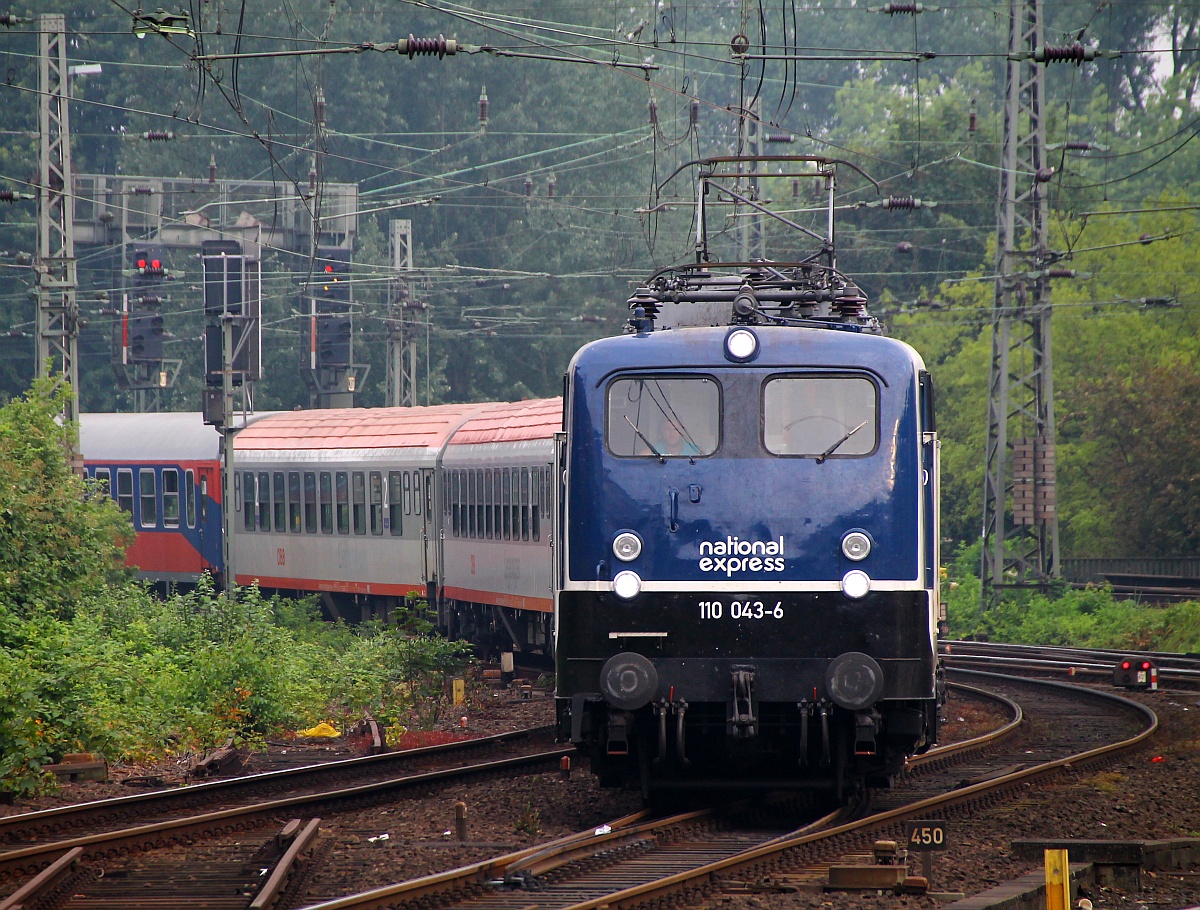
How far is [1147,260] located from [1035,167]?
512 inches

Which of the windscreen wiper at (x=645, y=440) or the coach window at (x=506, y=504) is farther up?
the windscreen wiper at (x=645, y=440)

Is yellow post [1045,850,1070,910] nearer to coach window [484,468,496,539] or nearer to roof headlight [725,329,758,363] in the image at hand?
roof headlight [725,329,758,363]

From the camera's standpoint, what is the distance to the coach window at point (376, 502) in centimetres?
2644

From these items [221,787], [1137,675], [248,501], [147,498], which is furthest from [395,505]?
[221,787]

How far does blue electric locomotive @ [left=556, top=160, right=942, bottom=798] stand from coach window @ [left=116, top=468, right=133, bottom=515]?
72.8ft

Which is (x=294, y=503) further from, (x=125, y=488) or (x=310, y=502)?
(x=125, y=488)

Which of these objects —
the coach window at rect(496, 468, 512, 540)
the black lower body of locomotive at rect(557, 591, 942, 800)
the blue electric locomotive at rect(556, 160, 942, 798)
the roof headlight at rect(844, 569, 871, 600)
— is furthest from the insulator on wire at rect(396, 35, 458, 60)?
the coach window at rect(496, 468, 512, 540)

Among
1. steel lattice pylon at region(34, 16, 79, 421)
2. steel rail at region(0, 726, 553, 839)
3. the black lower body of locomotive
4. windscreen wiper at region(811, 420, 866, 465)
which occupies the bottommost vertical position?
steel rail at region(0, 726, 553, 839)

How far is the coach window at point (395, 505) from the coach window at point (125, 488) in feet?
24.7

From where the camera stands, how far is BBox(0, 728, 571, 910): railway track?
922 cm

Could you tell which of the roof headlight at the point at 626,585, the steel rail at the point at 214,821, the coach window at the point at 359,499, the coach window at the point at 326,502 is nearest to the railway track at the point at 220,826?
the steel rail at the point at 214,821

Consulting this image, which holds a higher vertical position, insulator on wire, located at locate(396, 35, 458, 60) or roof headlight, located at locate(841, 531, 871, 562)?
insulator on wire, located at locate(396, 35, 458, 60)

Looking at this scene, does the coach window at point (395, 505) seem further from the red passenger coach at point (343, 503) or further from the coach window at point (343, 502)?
the coach window at point (343, 502)

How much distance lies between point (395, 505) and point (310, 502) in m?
2.58
